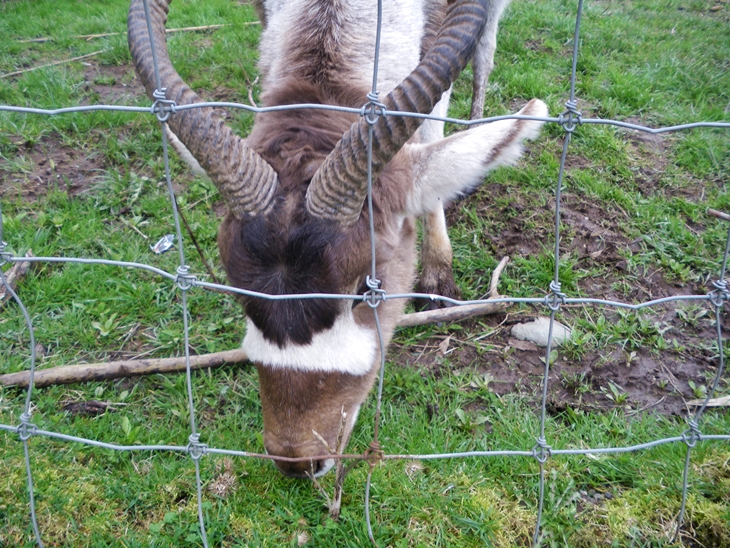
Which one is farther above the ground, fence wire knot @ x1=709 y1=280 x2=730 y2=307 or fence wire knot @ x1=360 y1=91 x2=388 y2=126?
fence wire knot @ x1=360 y1=91 x2=388 y2=126

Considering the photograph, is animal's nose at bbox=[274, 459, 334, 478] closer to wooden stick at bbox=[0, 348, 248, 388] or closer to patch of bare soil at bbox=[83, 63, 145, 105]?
wooden stick at bbox=[0, 348, 248, 388]

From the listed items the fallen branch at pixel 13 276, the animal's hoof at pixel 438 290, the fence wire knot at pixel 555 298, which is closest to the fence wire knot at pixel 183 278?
the fence wire knot at pixel 555 298

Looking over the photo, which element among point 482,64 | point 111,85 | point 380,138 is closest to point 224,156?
point 380,138

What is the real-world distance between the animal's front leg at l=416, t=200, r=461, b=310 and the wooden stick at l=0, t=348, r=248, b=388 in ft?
5.39

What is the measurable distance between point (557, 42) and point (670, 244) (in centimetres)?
407

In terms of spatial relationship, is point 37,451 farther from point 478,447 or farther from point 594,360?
point 594,360

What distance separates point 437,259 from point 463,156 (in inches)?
79.3

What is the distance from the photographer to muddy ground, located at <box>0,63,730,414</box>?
3.84 meters

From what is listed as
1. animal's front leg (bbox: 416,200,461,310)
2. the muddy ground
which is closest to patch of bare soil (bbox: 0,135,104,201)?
the muddy ground

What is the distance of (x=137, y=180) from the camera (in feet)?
18.9

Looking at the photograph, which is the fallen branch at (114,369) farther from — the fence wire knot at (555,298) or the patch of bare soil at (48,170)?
the patch of bare soil at (48,170)

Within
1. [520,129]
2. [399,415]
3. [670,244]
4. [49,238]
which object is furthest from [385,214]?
[49,238]

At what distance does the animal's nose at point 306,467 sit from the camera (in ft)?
9.19

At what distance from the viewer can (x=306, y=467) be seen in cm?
281
